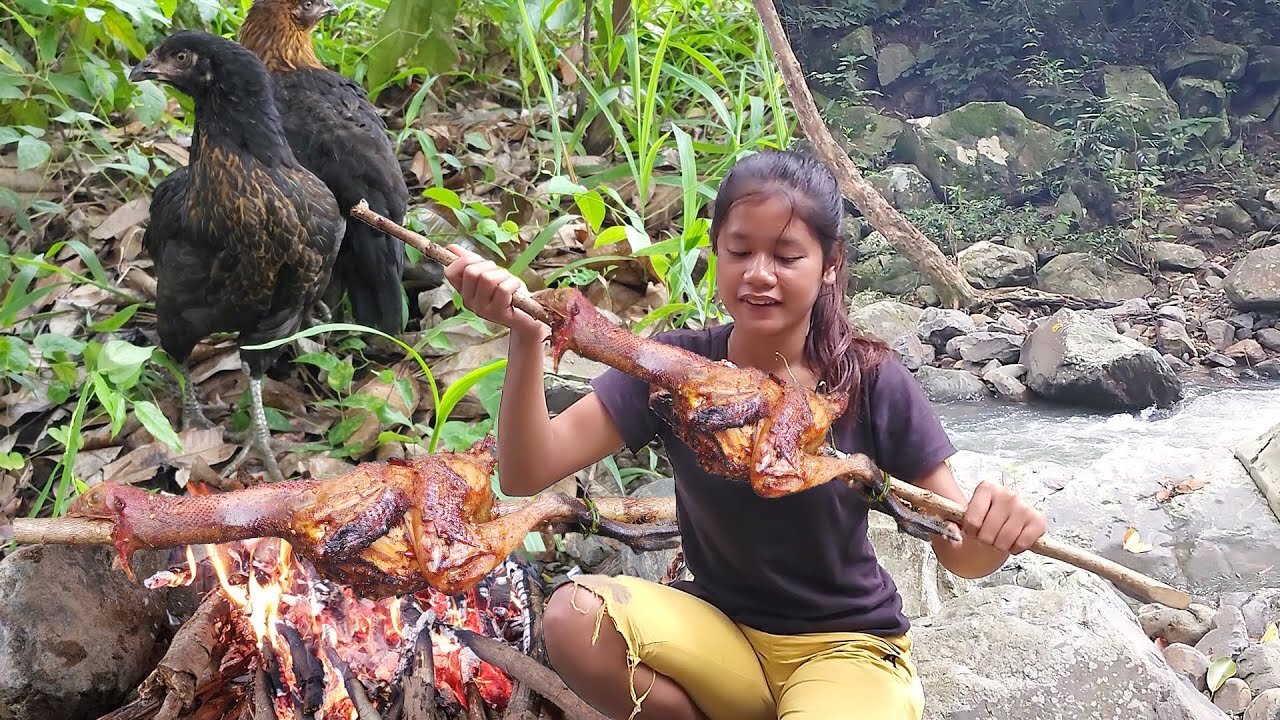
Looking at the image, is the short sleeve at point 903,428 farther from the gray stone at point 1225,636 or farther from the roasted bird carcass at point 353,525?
the gray stone at point 1225,636

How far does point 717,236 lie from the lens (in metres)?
0.89

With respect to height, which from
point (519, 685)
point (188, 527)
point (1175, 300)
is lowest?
point (519, 685)

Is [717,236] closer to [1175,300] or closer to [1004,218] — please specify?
[1004,218]

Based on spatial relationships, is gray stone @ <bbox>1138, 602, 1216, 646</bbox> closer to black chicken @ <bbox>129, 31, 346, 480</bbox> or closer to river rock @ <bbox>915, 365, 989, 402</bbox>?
river rock @ <bbox>915, 365, 989, 402</bbox>

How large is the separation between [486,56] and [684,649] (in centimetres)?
180

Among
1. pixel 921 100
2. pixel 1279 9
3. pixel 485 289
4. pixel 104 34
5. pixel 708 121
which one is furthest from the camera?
pixel 708 121

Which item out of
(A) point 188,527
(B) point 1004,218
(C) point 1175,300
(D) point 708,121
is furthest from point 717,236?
(D) point 708,121

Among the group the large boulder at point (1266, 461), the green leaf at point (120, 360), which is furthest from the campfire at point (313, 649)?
the large boulder at point (1266, 461)

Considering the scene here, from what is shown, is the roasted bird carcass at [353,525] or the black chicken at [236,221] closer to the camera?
the roasted bird carcass at [353,525]

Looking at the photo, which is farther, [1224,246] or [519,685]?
[1224,246]

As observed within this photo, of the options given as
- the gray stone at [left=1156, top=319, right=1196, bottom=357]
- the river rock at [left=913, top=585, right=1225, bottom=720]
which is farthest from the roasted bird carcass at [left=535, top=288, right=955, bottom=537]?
the gray stone at [left=1156, top=319, right=1196, bottom=357]

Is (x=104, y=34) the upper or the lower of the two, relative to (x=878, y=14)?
lower

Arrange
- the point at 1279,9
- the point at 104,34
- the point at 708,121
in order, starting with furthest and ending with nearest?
the point at 708,121, the point at 104,34, the point at 1279,9

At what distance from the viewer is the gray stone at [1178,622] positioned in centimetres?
136
